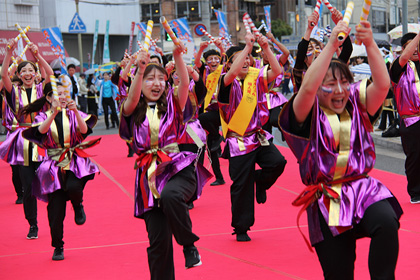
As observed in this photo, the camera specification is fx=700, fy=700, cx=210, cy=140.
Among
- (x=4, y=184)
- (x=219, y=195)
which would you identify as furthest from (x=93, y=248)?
(x=4, y=184)

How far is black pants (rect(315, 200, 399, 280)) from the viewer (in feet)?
12.6

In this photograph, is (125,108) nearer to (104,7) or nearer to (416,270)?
(416,270)

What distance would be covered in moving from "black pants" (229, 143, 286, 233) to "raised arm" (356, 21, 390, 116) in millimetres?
2882

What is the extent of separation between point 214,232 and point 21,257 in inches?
77.0

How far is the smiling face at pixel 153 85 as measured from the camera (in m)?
5.26

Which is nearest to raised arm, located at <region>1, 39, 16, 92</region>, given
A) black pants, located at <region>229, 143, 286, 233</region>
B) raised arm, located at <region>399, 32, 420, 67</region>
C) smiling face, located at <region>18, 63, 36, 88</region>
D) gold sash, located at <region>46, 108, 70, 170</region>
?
smiling face, located at <region>18, 63, 36, 88</region>

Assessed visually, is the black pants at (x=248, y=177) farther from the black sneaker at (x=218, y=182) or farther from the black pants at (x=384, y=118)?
the black pants at (x=384, y=118)

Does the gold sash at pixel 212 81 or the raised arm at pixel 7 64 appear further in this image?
the gold sash at pixel 212 81

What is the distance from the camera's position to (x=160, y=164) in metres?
5.11

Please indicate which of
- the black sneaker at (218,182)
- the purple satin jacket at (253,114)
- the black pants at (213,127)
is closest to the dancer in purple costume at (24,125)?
the purple satin jacket at (253,114)

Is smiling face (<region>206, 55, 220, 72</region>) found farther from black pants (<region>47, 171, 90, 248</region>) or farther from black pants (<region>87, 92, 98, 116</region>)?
black pants (<region>87, 92, 98, 116</region>)

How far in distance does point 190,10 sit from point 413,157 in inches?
1896

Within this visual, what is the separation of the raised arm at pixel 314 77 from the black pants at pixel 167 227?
4.25 ft

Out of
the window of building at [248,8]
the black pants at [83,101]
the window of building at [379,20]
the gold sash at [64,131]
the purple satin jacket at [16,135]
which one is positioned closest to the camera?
the gold sash at [64,131]
